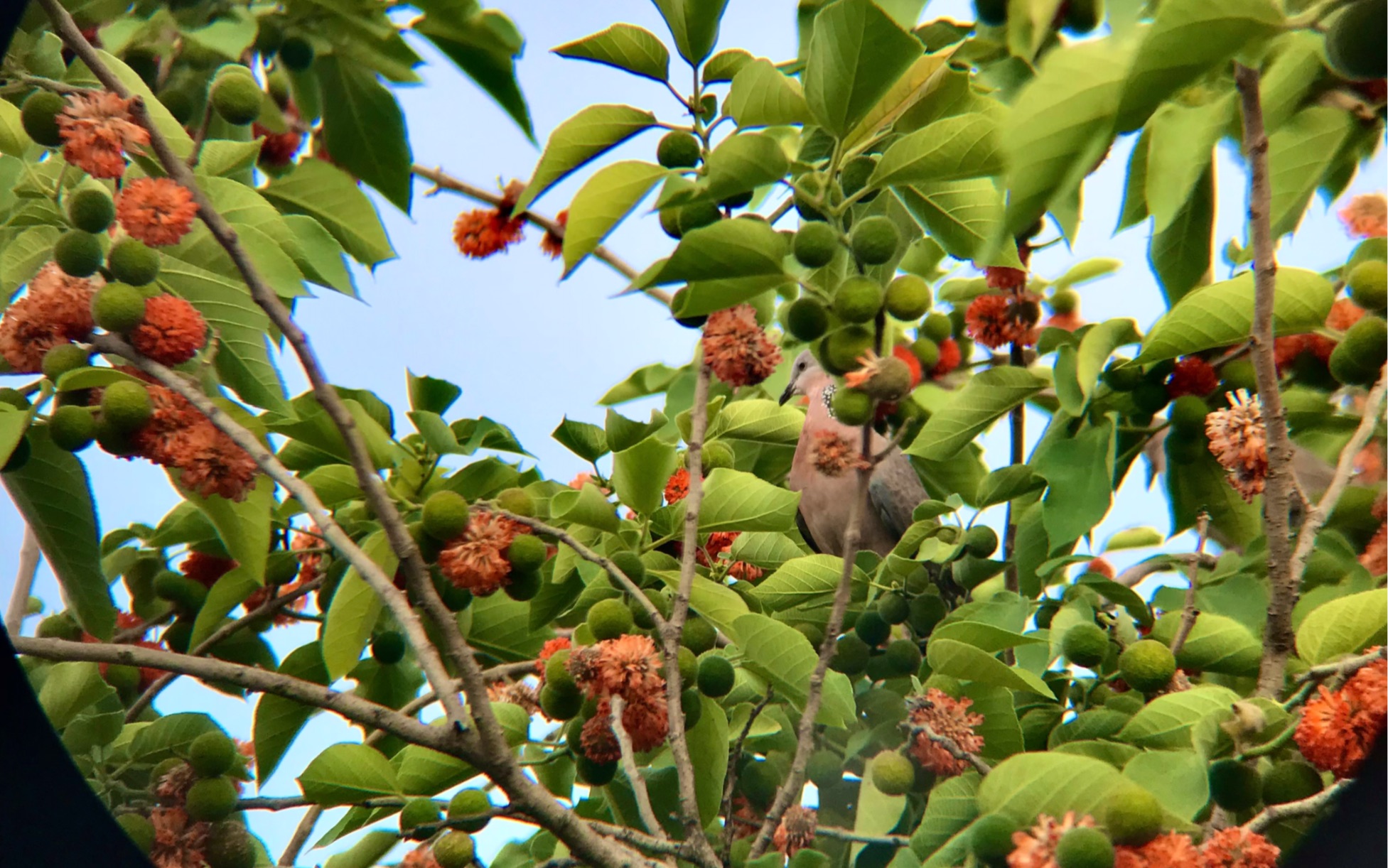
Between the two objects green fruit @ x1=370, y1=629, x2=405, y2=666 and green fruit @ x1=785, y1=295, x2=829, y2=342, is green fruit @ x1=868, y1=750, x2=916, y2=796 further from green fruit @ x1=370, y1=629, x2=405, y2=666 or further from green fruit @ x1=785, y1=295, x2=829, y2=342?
green fruit @ x1=370, y1=629, x2=405, y2=666

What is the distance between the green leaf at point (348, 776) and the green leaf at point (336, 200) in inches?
32.7

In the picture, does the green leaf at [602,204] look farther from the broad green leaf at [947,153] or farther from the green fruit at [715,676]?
the green fruit at [715,676]

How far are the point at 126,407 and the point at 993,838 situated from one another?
44.0 inches

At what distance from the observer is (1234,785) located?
51.1 inches

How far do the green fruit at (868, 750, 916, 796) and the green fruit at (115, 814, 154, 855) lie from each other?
3.27 feet

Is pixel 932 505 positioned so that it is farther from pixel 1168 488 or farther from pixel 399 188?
pixel 399 188

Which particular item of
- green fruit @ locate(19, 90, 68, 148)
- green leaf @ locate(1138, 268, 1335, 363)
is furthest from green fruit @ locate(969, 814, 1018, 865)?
green fruit @ locate(19, 90, 68, 148)

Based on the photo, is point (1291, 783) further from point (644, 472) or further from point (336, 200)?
point (336, 200)

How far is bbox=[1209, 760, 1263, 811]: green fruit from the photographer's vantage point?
130 cm

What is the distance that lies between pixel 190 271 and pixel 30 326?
0.82 feet

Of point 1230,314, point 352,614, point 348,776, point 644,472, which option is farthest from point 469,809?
point 1230,314

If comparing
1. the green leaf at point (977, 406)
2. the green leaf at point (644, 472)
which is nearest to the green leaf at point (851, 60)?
the green leaf at point (644, 472)

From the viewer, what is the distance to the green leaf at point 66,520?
158 cm

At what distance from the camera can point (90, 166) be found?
4.56ft
